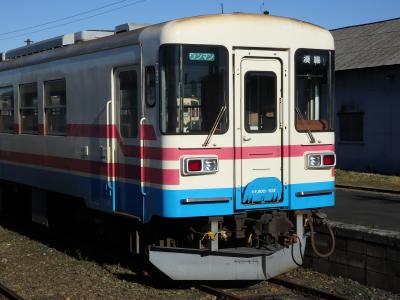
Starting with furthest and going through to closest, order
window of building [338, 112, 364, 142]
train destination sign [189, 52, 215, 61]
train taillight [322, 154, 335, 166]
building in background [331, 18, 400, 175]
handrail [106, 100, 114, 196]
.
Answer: window of building [338, 112, 364, 142] → building in background [331, 18, 400, 175] → handrail [106, 100, 114, 196] → train taillight [322, 154, 335, 166] → train destination sign [189, 52, 215, 61]

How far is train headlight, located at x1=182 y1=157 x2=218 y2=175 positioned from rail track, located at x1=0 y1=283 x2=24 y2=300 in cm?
242

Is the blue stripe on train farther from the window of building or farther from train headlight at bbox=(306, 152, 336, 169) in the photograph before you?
the window of building

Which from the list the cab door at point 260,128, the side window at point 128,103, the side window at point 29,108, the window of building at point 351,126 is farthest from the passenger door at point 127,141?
the window of building at point 351,126

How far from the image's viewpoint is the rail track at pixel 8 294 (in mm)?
7288

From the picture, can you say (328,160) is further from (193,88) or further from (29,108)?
(29,108)

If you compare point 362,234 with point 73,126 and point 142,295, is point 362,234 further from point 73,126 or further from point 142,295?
point 73,126

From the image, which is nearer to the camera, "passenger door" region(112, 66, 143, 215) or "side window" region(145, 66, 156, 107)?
"side window" region(145, 66, 156, 107)

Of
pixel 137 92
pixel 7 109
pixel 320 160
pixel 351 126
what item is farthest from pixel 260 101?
pixel 351 126

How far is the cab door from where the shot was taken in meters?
7.25

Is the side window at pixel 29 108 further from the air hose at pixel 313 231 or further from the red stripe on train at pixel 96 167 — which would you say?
the air hose at pixel 313 231

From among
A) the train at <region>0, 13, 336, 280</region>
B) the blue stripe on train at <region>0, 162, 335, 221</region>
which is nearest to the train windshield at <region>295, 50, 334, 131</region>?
the train at <region>0, 13, 336, 280</region>

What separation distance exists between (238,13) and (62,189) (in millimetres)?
3820

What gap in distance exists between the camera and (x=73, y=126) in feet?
29.1

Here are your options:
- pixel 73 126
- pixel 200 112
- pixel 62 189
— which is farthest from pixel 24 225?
pixel 200 112
